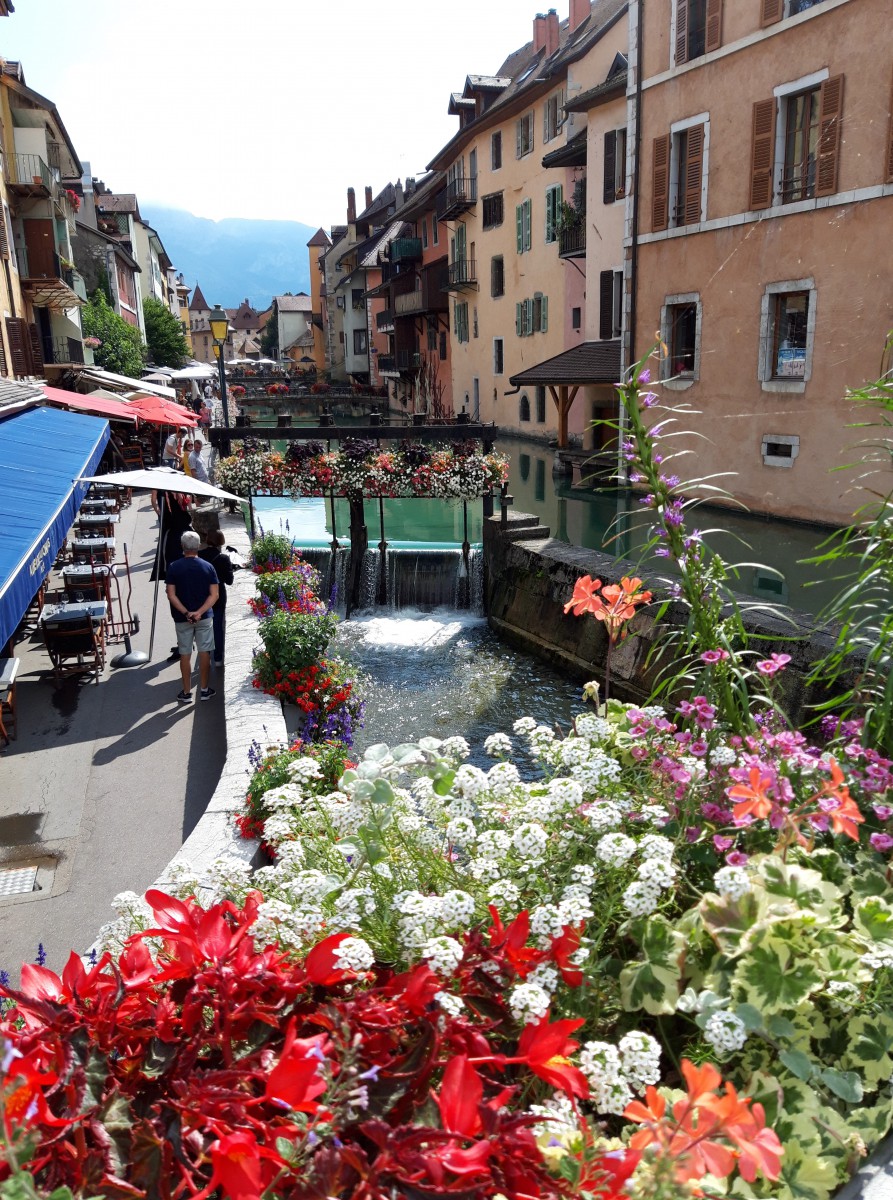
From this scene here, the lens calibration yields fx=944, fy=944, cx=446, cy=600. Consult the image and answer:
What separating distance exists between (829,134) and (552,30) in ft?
73.9

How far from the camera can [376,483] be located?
13898 millimetres

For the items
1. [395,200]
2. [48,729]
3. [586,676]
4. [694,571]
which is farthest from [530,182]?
[395,200]

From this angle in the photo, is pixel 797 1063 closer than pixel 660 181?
Yes

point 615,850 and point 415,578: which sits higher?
point 615,850

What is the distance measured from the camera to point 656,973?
225 centimetres

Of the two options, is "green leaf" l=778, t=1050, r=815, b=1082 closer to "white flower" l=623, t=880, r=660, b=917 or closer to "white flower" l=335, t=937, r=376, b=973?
"white flower" l=623, t=880, r=660, b=917

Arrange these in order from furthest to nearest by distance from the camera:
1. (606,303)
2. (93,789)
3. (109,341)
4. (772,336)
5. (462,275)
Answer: (109,341), (462,275), (606,303), (772,336), (93,789)

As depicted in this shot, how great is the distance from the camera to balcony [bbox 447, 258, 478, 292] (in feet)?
126

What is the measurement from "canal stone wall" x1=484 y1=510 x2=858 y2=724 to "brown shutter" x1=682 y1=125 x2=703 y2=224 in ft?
26.6

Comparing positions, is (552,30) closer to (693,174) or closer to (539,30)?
(539,30)

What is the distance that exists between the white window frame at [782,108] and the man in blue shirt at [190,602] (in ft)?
41.8

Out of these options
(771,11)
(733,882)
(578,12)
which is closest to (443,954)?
(733,882)

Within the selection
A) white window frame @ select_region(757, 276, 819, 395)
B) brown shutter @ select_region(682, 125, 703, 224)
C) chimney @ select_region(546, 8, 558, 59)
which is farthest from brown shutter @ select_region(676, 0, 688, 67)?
chimney @ select_region(546, 8, 558, 59)

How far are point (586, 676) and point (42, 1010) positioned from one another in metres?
9.80
